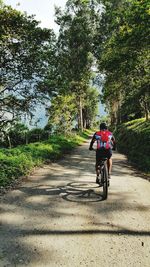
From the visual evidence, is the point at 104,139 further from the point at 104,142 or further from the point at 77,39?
the point at 77,39

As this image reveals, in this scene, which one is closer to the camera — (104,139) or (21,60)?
(104,139)

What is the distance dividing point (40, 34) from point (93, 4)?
2644 centimetres

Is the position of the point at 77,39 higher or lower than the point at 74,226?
higher

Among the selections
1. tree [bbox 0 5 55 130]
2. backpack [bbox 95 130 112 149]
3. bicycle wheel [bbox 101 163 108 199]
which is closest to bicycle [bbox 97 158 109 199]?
bicycle wheel [bbox 101 163 108 199]

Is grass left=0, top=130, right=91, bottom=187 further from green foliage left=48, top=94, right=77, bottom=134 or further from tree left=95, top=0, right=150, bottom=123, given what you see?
green foliage left=48, top=94, right=77, bottom=134

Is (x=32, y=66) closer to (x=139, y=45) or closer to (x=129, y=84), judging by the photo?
(x=139, y=45)

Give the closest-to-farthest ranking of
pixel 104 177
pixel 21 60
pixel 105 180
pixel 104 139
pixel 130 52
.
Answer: pixel 105 180
pixel 104 177
pixel 104 139
pixel 21 60
pixel 130 52

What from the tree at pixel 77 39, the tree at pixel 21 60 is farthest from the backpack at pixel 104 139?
the tree at pixel 77 39

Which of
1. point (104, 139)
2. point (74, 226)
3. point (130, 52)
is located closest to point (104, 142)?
point (104, 139)

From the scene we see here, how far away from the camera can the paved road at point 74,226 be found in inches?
211

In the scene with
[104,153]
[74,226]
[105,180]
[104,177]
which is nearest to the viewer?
[74,226]

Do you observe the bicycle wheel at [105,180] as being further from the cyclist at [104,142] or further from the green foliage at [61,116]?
the green foliage at [61,116]

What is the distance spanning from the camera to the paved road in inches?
211

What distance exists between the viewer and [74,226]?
683 cm
